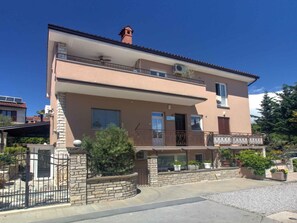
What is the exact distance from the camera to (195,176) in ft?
51.1

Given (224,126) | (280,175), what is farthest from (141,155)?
(280,175)

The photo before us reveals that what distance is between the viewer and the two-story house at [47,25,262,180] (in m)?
14.4

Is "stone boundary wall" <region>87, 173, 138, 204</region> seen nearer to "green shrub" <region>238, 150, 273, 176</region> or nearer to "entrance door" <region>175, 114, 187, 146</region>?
"entrance door" <region>175, 114, 187, 146</region>

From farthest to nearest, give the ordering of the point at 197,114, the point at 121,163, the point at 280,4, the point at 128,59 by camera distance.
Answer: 1. the point at 197,114
2. the point at 128,59
3. the point at 280,4
4. the point at 121,163

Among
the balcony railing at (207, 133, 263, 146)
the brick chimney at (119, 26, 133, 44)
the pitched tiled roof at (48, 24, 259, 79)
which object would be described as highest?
the brick chimney at (119, 26, 133, 44)

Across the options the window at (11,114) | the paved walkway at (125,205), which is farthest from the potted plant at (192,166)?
the window at (11,114)

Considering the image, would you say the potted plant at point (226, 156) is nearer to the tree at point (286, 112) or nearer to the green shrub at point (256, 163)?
the green shrub at point (256, 163)

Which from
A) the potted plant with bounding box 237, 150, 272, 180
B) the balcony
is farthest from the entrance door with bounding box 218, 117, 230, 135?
the balcony

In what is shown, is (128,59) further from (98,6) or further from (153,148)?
(153,148)

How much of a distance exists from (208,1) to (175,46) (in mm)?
7109

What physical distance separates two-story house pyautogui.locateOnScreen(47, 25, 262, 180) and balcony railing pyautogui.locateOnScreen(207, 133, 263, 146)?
79mm

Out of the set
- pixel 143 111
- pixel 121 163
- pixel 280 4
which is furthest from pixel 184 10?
pixel 121 163

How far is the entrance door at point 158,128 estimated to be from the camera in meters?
17.8

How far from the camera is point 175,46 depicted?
2109cm
